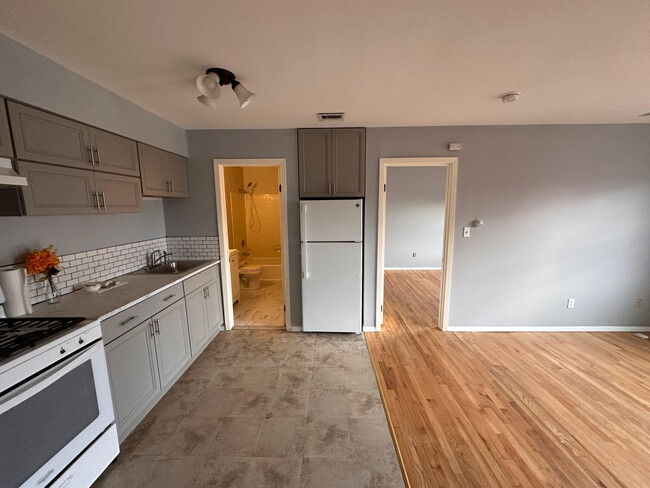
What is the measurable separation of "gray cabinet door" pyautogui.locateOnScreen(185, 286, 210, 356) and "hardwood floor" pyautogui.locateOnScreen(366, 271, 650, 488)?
1886 mm

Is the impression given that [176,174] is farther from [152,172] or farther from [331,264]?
[331,264]

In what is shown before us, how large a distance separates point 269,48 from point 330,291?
7.78 ft

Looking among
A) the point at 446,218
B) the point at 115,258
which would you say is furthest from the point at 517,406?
the point at 115,258

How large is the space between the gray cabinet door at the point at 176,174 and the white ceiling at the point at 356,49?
532 mm

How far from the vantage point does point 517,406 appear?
2.00 metres

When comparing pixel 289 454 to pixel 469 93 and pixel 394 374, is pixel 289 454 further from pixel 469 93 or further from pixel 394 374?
pixel 469 93

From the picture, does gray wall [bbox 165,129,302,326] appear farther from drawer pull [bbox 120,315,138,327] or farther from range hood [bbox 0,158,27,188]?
range hood [bbox 0,158,27,188]

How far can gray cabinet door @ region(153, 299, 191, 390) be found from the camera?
202 cm

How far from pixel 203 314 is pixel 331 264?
61.0 inches

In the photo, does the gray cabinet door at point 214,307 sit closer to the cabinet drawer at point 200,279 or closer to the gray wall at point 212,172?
the cabinet drawer at point 200,279

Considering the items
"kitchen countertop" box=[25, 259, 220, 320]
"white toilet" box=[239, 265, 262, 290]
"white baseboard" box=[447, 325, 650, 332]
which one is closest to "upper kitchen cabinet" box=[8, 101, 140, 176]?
"kitchen countertop" box=[25, 259, 220, 320]

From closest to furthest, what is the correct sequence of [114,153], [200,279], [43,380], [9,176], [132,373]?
[43,380] → [9,176] → [132,373] → [114,153] → [200,279]

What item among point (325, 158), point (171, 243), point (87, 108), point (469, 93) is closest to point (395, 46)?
point (469, 93)

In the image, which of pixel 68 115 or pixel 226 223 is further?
pixel 226 223
